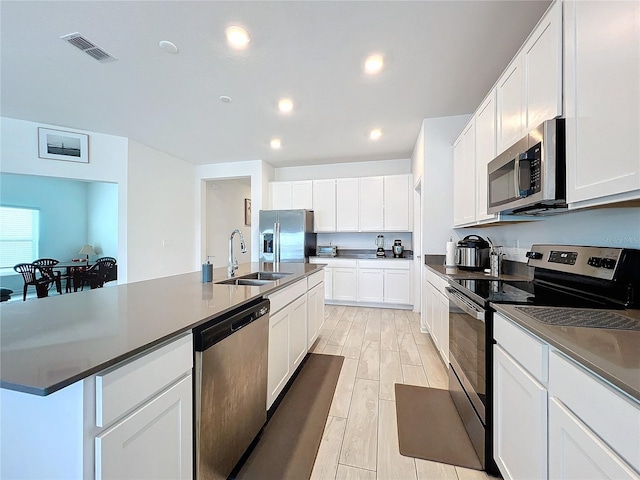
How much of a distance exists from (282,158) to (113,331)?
4666 mm

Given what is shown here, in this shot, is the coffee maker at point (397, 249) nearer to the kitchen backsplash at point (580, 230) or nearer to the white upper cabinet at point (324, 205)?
the white upper cabinet at point (324, 205)

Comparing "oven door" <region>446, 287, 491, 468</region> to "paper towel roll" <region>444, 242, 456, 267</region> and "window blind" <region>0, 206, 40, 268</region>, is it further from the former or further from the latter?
"window blind" <region>0, 206, 40, 268</region>

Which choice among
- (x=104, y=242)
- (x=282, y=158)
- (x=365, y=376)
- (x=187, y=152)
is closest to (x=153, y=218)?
(x=187, y=152)

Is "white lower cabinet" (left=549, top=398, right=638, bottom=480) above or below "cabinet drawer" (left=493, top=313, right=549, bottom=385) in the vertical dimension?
below

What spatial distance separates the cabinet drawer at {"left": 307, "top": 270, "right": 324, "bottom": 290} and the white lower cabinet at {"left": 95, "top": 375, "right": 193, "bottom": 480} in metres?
1.61

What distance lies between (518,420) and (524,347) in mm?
317

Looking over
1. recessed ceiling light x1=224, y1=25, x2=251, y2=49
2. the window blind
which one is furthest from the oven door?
the window blind

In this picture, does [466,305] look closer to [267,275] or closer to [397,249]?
[267,275]

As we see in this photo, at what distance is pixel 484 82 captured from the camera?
261cm

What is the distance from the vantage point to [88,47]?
85.2 inches

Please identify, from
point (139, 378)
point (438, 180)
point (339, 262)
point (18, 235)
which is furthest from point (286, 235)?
point (18, 235)

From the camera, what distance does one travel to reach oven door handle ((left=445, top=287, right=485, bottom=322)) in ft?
4.58

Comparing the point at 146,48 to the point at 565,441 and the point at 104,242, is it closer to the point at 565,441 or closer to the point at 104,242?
the point at 565,441

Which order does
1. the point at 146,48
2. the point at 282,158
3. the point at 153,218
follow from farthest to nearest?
the point at 282,158 → the point at 153,218 → the point at 146,48
